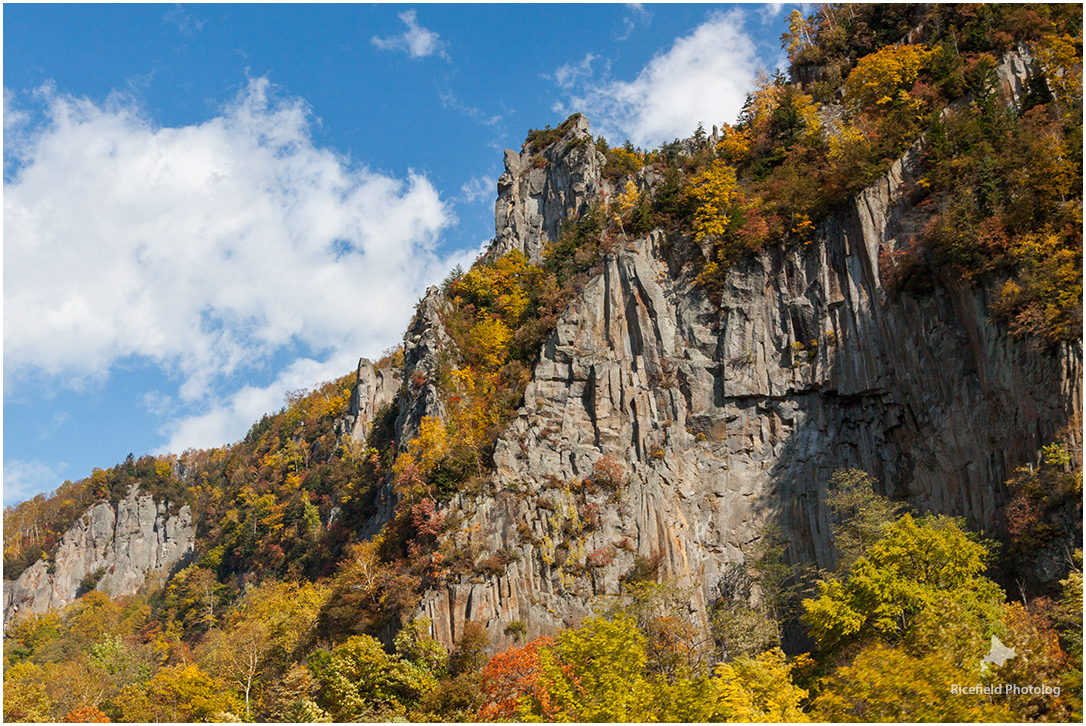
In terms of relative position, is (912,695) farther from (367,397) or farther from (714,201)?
(367,397)

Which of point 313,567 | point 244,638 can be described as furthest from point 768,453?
point 313,567

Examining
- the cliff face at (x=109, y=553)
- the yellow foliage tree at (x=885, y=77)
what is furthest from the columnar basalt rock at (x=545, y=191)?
the cliff face at (x=109, y=553)

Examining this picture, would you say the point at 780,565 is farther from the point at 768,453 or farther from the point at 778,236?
the point at 778,236

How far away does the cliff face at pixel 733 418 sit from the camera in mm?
34281

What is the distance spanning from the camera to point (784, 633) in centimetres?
3531

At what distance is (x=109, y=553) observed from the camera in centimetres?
10356

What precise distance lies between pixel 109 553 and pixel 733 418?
99765 millimetres

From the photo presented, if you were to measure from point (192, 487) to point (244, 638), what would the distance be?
78.8 meters

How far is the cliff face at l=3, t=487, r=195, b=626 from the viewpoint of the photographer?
99250 millimetres

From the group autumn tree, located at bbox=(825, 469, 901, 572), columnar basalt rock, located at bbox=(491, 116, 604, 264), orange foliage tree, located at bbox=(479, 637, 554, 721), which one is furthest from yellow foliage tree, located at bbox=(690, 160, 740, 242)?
orange foliage tree, located at bbox=(479, 637, 554, 721)

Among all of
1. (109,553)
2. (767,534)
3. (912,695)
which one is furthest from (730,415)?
(109,553)

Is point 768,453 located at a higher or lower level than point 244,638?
higher

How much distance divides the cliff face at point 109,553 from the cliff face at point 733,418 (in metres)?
85.5

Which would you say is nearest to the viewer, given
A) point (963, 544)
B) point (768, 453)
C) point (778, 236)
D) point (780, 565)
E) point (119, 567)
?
point (963, 544)
